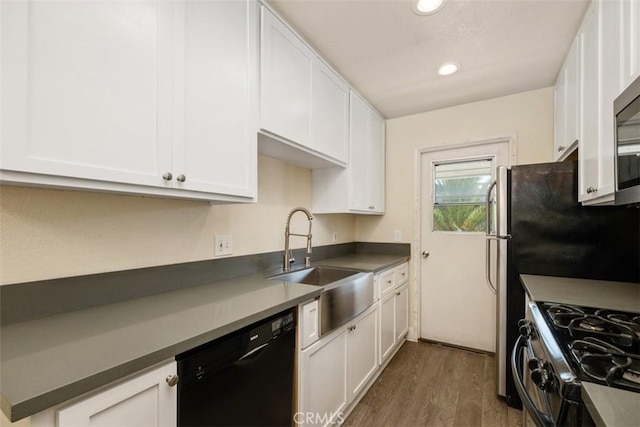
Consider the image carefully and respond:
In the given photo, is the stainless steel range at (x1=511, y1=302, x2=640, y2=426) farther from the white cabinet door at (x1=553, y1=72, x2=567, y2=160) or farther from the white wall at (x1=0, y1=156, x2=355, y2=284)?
the white wall at (x1=0, y1=156, x2=355, y2=284)

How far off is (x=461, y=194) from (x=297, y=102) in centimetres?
197

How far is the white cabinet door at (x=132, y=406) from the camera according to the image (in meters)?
0.63

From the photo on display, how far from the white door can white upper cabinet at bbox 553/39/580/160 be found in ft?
1.54

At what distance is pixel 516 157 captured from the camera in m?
2.51

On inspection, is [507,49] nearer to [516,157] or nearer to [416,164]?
[516,157]

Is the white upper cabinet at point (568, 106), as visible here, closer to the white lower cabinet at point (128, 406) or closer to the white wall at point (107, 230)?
the white wall at point (107, 230)

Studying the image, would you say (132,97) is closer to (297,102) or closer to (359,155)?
(297,102)

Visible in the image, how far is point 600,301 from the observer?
4.25 feet

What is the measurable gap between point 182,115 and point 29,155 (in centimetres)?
49

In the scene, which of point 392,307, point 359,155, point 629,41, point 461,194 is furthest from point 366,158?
point 629,41

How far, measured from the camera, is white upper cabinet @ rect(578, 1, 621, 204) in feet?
3.95

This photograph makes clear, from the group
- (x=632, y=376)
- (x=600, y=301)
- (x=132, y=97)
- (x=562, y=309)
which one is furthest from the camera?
(x=600, y=301)

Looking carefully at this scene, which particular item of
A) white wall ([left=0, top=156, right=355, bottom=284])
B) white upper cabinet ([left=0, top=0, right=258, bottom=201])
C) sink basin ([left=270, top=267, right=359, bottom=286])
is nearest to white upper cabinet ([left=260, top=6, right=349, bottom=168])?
white upper cabinet ([left=0, top=0, right=258, bottom=201])

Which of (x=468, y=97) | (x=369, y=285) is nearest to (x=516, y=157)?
(x=468, y=97)
